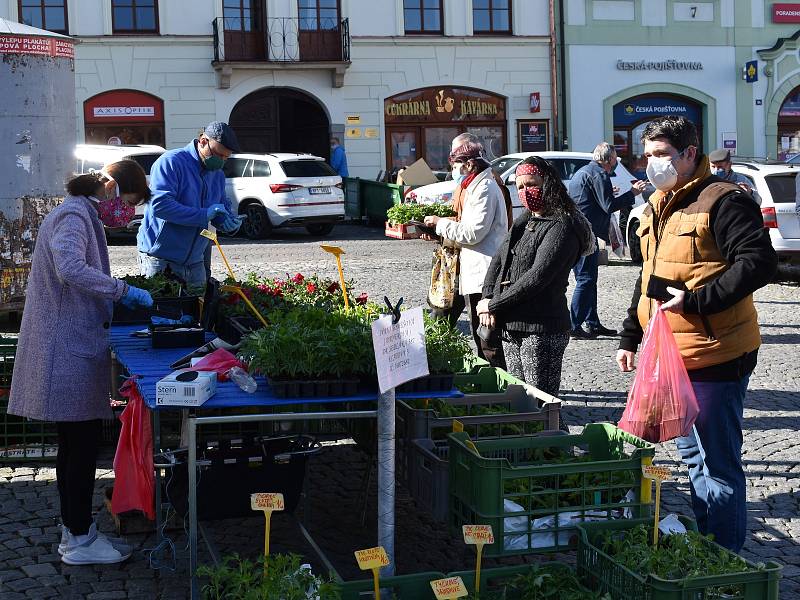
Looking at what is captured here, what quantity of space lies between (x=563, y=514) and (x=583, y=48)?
88.4 feet

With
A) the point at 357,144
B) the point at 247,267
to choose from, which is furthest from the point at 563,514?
the point at 357,144

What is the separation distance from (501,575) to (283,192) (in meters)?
17.6

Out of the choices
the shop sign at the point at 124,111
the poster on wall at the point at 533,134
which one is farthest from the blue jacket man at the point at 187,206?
the poster on wall at the point at 533,134

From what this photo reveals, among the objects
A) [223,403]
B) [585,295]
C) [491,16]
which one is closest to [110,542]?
[223,403]

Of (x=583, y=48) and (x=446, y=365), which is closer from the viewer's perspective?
(x=446, y=365)

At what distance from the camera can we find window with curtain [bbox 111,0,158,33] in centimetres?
2769

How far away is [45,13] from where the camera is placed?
89.3 ft

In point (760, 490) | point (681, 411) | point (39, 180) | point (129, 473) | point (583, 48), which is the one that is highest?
point (583, 48)

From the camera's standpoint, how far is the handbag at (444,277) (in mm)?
8117

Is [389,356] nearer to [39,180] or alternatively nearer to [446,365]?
[446,365]

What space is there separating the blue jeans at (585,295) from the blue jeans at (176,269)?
14.0ft

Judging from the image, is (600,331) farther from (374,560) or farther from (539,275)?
(374,560)

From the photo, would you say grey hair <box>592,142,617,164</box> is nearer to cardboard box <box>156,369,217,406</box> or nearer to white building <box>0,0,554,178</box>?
cardboard box <box>156,369,217,406</box>

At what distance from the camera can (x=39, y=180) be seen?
9.54m
